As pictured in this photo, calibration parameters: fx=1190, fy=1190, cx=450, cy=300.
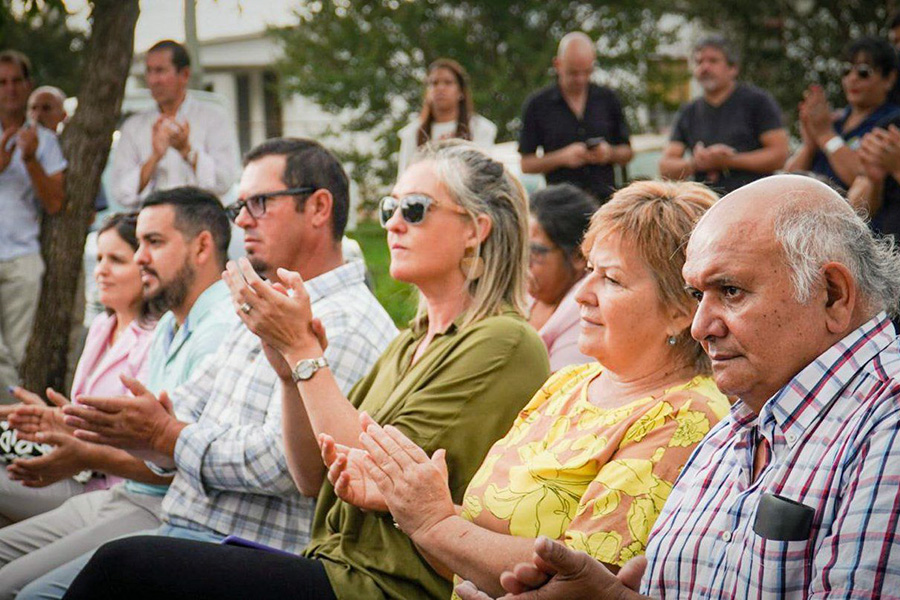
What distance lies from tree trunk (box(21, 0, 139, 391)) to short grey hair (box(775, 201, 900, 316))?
552 cm

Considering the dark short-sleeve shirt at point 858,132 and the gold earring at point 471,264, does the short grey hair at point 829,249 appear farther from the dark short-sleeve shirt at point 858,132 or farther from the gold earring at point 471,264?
the dark short-sleeve shirt at point 858,132

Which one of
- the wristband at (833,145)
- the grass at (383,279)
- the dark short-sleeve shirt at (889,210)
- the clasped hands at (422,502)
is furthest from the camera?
the grass at (383,279)

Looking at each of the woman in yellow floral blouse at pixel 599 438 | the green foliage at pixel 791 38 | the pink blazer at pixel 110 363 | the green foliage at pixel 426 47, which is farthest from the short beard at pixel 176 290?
the green foliage at pixel 426 47

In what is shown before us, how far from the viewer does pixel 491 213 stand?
3898 millimetres

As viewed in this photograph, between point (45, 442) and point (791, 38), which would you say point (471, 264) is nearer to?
point (45, 442)

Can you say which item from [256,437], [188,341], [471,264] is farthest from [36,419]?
[471,264]

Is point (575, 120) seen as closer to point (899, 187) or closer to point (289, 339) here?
point (899, 187)

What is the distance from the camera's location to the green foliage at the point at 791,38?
1611 centimetres

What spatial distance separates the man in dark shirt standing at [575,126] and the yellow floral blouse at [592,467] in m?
5.29

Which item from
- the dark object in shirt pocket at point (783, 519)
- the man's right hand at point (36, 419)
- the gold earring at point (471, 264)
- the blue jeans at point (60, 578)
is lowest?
the blue jeans at point (60, 578)

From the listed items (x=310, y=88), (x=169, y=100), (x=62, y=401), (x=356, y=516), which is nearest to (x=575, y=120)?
(x=169, y=100)

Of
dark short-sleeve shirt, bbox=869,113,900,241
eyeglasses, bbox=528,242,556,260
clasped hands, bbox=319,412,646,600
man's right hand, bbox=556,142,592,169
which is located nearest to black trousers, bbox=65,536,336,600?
clasped hands, bbox=319,412,646,600

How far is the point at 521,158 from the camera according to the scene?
873 centimetres

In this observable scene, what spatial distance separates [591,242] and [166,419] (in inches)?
64.8
